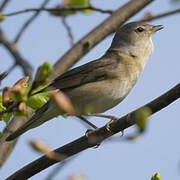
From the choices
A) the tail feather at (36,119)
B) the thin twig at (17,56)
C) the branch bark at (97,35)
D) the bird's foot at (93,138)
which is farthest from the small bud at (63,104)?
the thin twig at (17,56)

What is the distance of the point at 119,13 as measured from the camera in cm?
537

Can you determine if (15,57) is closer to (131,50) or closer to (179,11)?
(131,50)

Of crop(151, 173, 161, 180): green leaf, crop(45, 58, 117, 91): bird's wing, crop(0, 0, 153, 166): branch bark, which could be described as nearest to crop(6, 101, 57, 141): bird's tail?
crop(45, 58, 117, 91): bird's wing

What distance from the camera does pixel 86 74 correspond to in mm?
4848

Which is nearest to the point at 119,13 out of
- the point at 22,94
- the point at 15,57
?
the point at 15,57

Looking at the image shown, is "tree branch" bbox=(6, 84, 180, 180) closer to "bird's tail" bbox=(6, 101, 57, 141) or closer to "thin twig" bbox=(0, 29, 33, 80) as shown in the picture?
"bird's tail" bbox=(6, 101, 57, 141)

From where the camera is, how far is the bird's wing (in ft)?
14.7

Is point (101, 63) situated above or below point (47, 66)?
below

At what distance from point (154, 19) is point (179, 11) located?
1.18 ft

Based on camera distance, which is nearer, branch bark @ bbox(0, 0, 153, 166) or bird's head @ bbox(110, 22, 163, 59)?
branch bark @ bbox(0, 0, 153, 166)

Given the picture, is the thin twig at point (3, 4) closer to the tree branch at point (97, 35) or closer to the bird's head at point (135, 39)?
the tree branch at point (97, 35)

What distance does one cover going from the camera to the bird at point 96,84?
430 centimetres

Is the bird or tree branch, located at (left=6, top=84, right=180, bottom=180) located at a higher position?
tree branch, located at (left=6, top=84, right=180, bottom=180)

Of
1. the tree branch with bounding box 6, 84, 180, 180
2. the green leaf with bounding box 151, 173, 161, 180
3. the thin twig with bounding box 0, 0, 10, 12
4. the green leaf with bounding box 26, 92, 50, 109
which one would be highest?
the thin twig with bounding box 0, 0, 10, 12
